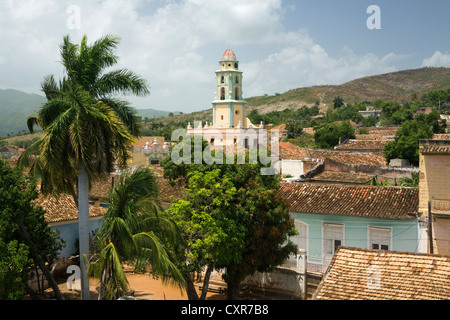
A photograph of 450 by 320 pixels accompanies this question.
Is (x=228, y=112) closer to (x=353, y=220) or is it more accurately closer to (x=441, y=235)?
(x=353, y=220)

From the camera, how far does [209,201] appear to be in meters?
13.8

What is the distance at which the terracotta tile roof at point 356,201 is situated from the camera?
1625cm

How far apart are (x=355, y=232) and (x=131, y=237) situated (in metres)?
9.77

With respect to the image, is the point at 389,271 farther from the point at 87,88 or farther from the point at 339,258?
the point at 87,88

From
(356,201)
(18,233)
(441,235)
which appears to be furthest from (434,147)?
(18,233)

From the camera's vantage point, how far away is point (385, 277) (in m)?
8.92

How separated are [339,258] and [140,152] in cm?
2550

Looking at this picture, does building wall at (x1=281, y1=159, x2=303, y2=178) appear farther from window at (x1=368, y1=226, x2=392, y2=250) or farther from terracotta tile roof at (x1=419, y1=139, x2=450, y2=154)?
terracotta tile roof at (x1=419, y1=139, x2=450, y2=154)

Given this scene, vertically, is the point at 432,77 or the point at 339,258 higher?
the point at 432,77

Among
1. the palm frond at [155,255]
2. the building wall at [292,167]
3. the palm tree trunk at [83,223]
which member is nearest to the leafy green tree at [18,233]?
the palm tree trunk at [83,223]

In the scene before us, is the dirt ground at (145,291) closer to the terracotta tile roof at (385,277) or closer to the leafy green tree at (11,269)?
the leafy green tree at (11,269)

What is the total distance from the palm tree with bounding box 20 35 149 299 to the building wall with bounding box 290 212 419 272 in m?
8.67

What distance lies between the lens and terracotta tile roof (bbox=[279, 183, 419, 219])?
16.2 meters
